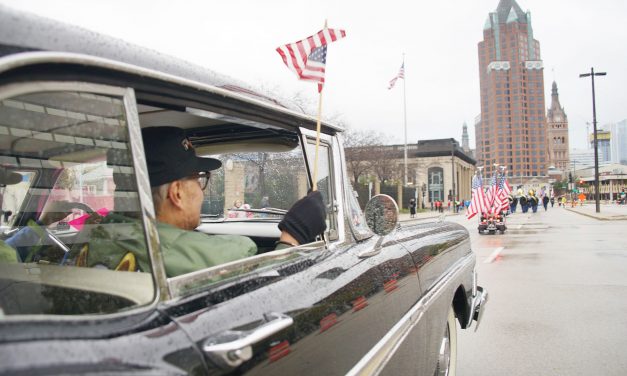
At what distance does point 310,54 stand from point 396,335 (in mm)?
1450

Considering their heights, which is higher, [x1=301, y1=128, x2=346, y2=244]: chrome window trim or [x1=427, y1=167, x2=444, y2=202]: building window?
[x1=427, y1=167, x2=444, y2=202]: building window

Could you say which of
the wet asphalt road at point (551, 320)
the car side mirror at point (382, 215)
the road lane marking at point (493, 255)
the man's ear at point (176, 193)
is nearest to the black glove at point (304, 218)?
the man's ear at point (176, 193)

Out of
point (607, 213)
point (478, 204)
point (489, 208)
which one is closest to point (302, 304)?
point (478, 204)

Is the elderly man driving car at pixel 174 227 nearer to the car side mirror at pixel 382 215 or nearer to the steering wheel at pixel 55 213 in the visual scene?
the steering wheel at pixel 55 213

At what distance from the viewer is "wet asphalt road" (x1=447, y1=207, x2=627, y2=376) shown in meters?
4.21

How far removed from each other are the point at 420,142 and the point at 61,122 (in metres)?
92.4

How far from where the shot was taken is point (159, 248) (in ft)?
4.17

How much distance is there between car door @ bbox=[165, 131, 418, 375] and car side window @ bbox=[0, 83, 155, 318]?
0.19m

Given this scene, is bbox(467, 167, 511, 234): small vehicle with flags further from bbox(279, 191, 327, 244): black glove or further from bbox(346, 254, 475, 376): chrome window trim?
bbox(279, 191, 327, 244): black glove

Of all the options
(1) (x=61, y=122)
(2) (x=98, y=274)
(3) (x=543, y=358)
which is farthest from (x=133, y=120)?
(3) (x=543, y=358)

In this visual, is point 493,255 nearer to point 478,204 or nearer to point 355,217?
point 478,204

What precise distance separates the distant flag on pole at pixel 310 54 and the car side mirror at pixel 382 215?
0.71 m

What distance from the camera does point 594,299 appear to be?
21.8 ft

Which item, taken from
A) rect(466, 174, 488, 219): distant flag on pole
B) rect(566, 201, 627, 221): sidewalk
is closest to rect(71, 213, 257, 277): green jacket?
rect(466, 174, 488, 219): distant flag on pole
